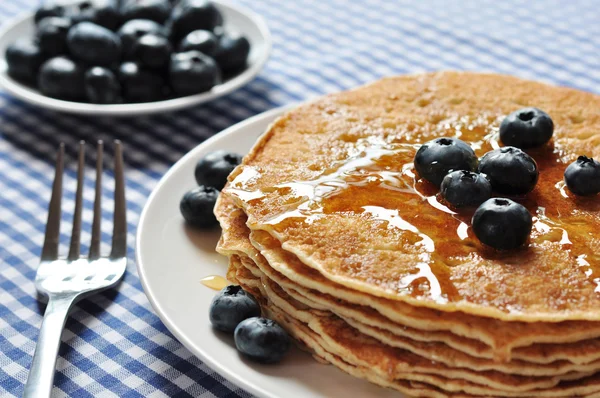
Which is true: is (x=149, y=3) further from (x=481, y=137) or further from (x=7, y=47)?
(x=481, y=137)

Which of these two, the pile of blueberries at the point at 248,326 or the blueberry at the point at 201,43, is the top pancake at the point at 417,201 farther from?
the blueberry at the point at 201,43

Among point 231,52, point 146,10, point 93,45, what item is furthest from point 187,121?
point 146,10

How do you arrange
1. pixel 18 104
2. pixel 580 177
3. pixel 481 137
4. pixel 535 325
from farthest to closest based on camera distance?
pixel 18 104 → pixel 481 137 → pixel 580 177 → pixel 535 325

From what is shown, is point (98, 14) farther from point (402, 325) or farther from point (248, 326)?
point (402, 325)

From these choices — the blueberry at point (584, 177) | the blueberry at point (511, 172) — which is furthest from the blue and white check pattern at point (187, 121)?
the blueberry at point (584, 177)

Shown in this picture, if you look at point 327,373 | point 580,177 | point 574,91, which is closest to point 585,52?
point 574,91

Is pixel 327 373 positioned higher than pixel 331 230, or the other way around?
pixel 331 230
